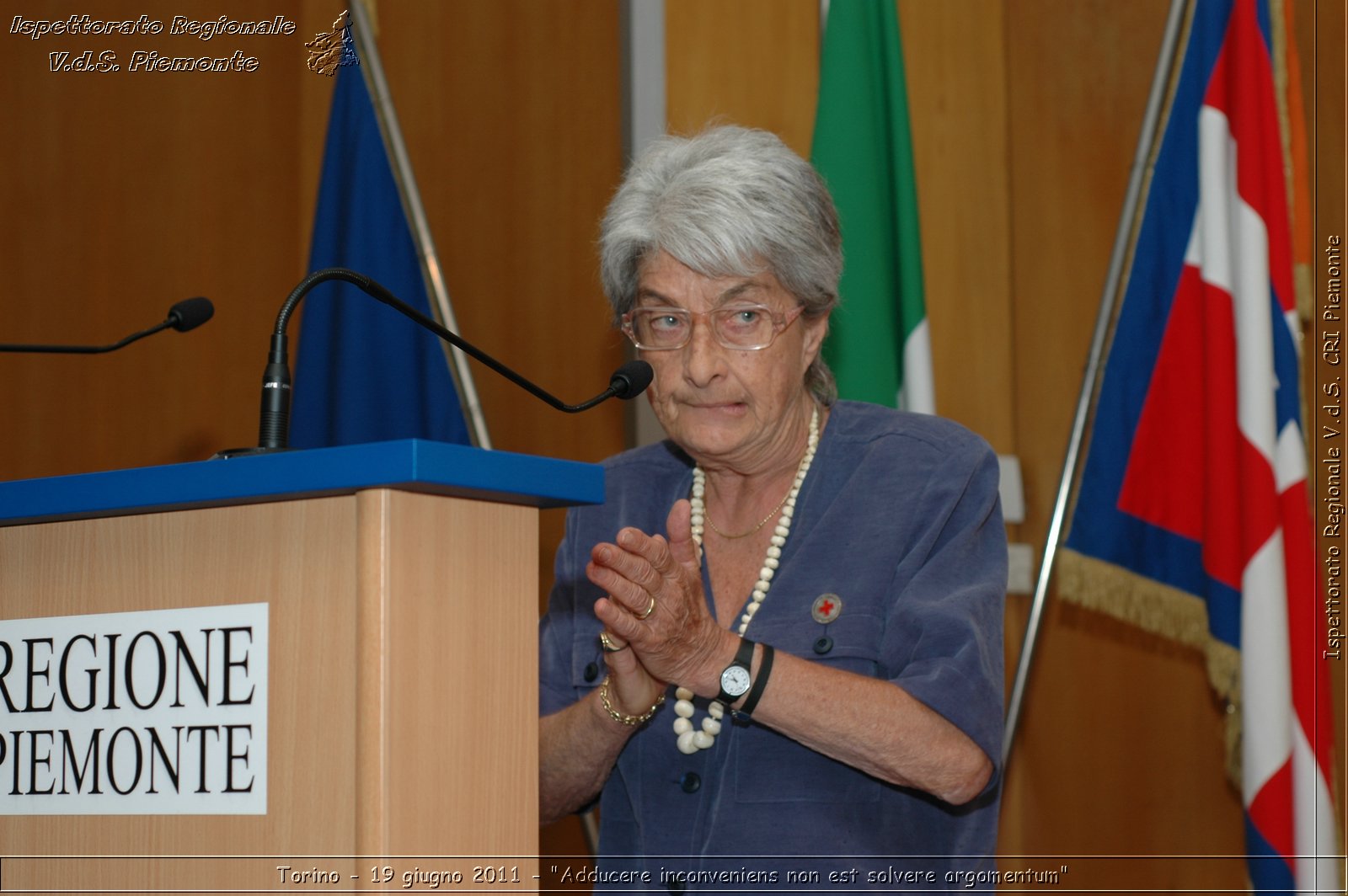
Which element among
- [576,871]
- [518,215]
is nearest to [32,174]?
[518,215]

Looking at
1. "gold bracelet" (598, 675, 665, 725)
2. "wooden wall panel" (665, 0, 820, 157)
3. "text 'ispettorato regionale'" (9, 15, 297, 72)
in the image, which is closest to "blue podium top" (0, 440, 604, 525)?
"gold bracelet" (598, 675, 665, 725)

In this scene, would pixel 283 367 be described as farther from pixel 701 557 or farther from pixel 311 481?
pixel 701 557

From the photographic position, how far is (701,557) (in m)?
2.07

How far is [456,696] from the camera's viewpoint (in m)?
1.16

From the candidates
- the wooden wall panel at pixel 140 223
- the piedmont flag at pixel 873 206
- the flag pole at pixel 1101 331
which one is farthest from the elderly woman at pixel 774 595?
the wooden wall panel at pixel 140 223

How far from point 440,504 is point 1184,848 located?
2734 mm

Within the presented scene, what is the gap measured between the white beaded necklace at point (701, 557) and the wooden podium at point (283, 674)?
616 millimetres

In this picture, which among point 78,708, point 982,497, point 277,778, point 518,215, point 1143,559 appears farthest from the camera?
point 518,215

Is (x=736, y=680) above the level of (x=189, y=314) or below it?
below

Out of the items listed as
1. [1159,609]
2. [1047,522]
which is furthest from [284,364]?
[1047,522]

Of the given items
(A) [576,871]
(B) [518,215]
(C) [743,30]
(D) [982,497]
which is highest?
(C) [743,30]

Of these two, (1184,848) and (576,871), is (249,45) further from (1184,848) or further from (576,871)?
(1184,848)

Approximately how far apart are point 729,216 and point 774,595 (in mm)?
542

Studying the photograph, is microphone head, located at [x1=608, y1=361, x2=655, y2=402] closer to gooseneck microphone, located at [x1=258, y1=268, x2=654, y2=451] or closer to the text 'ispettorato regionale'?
gooseneck microphone, located at [x1=258, y1=268, x2=654, y2=451]
